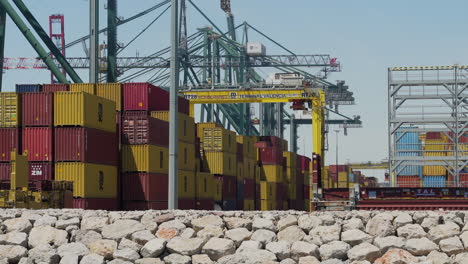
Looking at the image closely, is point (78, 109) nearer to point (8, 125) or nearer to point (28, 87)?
point (8, 125)

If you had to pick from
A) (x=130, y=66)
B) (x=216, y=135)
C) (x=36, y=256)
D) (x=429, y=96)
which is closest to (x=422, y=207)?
(x=429, y=96)

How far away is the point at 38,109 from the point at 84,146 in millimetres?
3588

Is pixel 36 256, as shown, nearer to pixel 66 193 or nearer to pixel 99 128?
pixel 66 193

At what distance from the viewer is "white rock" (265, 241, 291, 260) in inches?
531

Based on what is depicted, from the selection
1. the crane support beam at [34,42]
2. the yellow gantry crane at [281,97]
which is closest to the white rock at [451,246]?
the crane support beam at [34,42]

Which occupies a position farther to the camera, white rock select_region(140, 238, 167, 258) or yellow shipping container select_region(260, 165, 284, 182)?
yellow shipping container select_region(260, 165, 284, 182)

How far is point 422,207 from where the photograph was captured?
144ft

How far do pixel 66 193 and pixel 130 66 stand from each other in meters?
80.8

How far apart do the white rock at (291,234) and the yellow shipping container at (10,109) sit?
31580mm

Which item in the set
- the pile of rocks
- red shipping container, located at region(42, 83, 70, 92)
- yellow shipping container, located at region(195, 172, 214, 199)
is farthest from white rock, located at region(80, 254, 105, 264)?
yellow shipping container, located at region(195, 172, 214, 199)

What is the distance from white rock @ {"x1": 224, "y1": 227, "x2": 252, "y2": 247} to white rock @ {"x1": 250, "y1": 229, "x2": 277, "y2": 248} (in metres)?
0.11

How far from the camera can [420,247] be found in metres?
13.3

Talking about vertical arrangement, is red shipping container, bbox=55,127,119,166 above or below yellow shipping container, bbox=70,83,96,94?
below

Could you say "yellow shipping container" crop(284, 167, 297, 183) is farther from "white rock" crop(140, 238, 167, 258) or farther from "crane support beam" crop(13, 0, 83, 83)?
"white rock" crop(140, 238, 167, 258)
